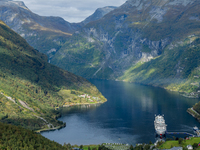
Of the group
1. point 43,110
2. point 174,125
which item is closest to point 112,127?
point 174,125

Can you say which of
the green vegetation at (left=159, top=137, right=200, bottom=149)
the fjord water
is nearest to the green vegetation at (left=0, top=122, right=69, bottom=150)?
the fjord water

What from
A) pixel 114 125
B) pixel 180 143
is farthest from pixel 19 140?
pixel 114 125

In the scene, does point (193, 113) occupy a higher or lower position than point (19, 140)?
higher

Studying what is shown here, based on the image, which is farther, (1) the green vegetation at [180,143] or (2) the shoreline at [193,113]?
(2) the shoreline at [193,113]

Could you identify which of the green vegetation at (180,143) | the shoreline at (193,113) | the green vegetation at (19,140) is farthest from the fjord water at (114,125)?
Answer: the green vegetation at (19,140)

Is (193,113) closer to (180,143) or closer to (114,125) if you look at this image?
(114,125)

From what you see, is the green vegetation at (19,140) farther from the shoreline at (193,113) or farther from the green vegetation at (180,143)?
the shoreline at (193,113)

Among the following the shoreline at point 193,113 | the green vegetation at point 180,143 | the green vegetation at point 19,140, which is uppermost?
the shoreline at point 193,113

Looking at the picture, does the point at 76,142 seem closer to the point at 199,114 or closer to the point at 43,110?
the point at 43,110

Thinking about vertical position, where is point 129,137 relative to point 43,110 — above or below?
below
